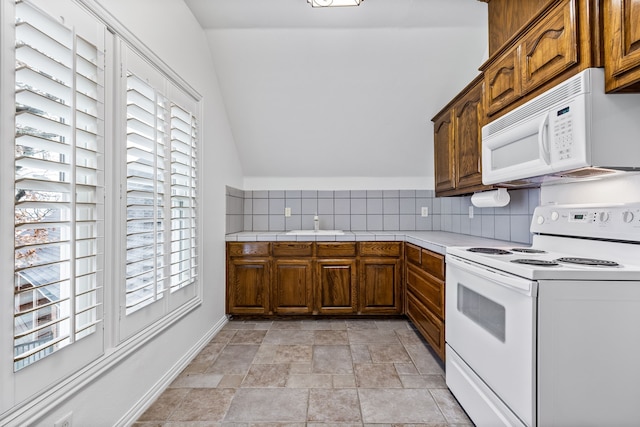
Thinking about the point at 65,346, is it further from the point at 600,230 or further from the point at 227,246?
the point at 600,230

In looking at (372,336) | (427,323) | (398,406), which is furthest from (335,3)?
(372,336)

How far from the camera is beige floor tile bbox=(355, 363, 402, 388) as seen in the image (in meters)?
1.98

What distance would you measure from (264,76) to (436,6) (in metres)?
1.44

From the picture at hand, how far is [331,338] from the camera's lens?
8.89 feet

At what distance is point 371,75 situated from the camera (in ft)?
9.39

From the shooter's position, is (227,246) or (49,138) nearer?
(49,138)

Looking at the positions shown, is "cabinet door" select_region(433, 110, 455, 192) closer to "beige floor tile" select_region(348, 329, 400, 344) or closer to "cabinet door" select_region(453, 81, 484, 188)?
"cabinet door" select_region(453, 81, 484, 188)

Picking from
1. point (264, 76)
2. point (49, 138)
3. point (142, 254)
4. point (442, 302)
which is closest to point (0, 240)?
point (49, 138)

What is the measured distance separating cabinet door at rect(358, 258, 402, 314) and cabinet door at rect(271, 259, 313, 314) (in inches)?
19.8

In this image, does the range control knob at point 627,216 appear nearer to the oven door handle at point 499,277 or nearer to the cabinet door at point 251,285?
the oven door handle at point 499,277

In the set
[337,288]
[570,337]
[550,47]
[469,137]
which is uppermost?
[550,47]

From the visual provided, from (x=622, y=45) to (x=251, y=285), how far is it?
2.90 metres

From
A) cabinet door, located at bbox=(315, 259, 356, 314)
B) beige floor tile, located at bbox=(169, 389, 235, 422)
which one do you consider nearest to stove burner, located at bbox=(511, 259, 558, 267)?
beige floor tile, located at bbox=(169, 389, 235, 422)

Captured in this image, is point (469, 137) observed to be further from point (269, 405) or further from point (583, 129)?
point (269, 405)
